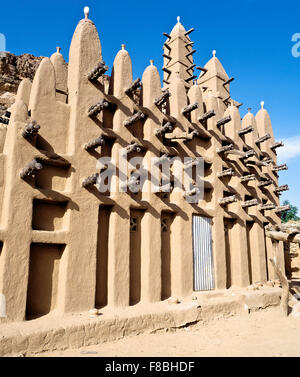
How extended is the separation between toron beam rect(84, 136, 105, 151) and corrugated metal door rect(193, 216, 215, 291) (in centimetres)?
453

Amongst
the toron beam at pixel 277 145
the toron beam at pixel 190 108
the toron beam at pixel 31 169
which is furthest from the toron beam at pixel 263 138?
the toron beam at pixel 31 169

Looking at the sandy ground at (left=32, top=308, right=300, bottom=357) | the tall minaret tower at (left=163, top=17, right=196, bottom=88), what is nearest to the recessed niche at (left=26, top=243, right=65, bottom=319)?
the sandy ground at (left=32, top=308, right=300, bottom=357)

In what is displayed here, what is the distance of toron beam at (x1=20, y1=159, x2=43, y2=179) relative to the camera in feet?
22.2

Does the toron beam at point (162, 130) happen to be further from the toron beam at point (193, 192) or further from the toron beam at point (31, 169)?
the toron beam at point (31, 169)

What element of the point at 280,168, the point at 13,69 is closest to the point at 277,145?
the point at 280,168

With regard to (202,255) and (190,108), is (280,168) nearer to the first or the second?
(190,108)

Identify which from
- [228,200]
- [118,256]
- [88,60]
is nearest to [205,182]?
[228,200]

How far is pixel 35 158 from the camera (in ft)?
23.1

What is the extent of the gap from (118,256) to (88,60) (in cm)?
579

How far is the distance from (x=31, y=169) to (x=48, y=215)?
4.45ft

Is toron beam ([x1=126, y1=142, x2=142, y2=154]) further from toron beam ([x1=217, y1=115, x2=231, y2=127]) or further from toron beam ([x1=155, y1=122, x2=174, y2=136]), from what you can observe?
toron beam ([x1=217, y1=115, x2=231, y2=127])

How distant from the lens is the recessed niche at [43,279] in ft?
22.9

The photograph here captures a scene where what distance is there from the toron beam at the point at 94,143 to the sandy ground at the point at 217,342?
4919mm

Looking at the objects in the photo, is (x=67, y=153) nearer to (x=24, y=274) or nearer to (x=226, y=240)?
(x=24, y=274)
